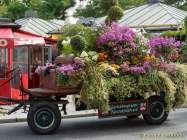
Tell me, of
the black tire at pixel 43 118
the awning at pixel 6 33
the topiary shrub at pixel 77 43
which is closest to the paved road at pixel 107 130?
the black tire at pixel 43 118

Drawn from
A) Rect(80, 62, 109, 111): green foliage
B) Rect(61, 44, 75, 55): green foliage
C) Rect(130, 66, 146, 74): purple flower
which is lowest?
Rect(80, 62, 109, 111): green foliage

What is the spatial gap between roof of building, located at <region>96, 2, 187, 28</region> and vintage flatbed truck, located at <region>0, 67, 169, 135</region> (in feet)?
47.0

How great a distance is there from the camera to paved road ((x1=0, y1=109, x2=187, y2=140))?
32.6 ft

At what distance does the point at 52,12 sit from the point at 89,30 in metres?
49.5

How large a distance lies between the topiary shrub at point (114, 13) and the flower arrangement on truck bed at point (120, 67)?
0.43m

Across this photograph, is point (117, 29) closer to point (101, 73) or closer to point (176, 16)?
point (101, 73)

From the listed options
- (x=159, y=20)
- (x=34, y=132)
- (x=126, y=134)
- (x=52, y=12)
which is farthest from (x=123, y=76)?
(x=52, y=12)

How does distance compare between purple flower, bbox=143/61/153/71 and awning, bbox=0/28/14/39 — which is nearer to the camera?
purple flower, bbox=143/61/153/71

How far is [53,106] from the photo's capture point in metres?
10.4

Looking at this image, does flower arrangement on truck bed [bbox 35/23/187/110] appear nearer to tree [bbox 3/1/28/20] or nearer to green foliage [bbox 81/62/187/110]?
green foliage [bbox 81/62/187/110]

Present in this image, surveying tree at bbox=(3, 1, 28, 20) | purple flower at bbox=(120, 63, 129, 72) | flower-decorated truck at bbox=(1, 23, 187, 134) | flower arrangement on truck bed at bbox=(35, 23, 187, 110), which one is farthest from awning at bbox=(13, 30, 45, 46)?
tree at bbox=(3, 1, 28, 20)

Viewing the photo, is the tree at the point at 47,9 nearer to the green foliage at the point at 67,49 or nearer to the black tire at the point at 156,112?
the green foliage at the point at 67,49

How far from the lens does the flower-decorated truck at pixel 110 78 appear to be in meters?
10.2

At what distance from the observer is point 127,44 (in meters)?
11.0
